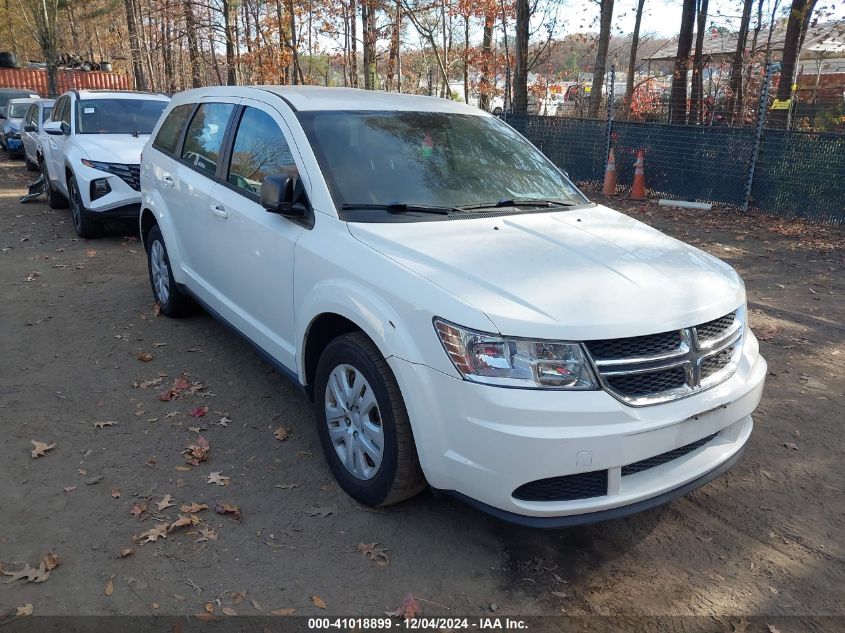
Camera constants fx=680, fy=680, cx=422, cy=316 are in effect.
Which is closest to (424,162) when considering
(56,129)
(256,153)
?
(256,153)

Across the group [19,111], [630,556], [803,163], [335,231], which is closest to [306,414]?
[335,231]

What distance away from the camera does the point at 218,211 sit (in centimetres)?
441

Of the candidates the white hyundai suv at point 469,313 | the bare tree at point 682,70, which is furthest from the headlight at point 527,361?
the bare tree at point 682,70

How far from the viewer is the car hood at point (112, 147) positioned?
335 inches

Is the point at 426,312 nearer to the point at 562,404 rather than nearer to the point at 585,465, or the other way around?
the point at 562,404

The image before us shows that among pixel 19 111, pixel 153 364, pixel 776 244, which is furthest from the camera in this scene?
pixel 19 111

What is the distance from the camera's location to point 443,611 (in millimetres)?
2691

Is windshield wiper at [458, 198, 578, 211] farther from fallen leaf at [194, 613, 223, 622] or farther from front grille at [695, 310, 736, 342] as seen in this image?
fallen leaf at [194, 613, 223, 622]

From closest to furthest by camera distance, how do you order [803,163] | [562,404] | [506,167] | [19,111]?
[562,404] < [506,167] < [803,163] < [19,111]

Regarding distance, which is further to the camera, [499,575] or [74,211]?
[74,211]

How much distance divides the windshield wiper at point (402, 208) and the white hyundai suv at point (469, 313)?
0.05ft

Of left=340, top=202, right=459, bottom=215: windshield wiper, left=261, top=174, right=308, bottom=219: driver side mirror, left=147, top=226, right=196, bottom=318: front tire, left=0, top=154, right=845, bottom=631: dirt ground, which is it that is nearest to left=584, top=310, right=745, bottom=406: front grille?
left=0, top=154, right=845, bottom=631: dirt ground

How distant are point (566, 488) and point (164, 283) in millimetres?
4382

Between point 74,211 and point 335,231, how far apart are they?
24.2 ft
